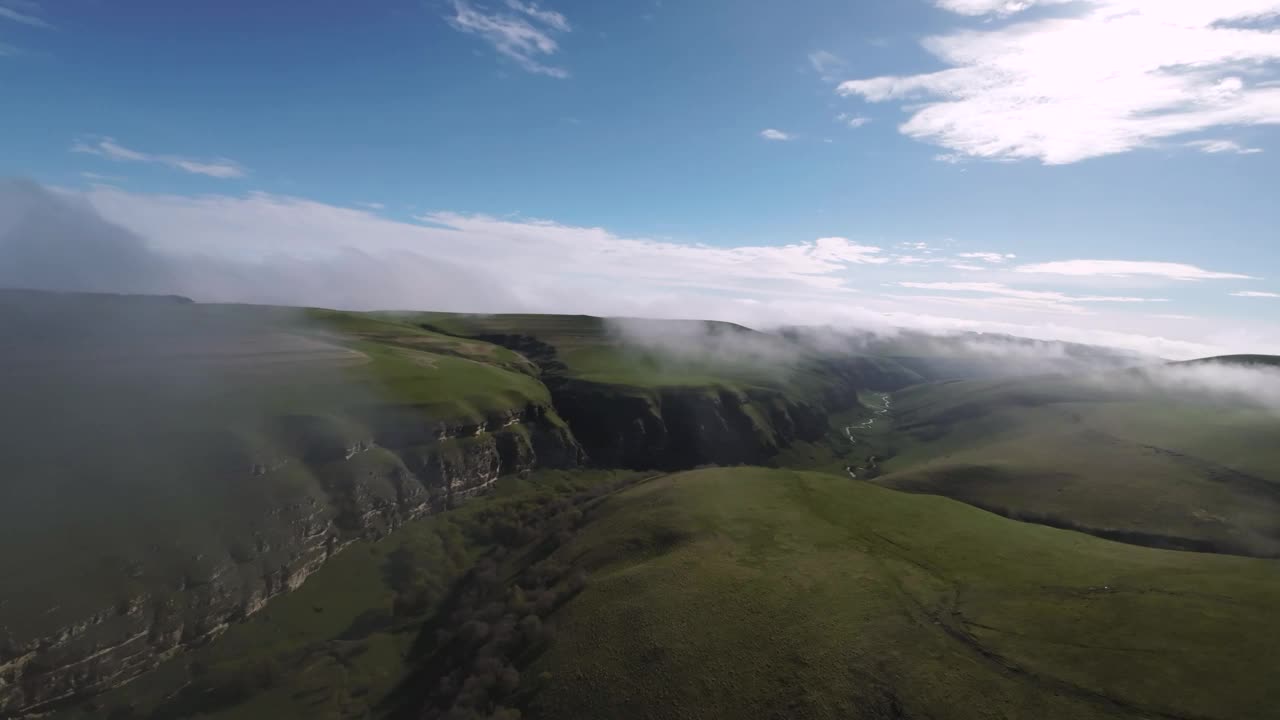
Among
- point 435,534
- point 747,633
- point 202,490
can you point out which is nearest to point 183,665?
point 202,490

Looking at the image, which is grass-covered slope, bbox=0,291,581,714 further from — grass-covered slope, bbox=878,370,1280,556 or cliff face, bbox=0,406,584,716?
grass-covered slope, bbox=878,370,1280,556

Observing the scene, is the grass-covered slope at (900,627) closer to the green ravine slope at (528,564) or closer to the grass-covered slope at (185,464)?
the green ravine slope at (528,564)

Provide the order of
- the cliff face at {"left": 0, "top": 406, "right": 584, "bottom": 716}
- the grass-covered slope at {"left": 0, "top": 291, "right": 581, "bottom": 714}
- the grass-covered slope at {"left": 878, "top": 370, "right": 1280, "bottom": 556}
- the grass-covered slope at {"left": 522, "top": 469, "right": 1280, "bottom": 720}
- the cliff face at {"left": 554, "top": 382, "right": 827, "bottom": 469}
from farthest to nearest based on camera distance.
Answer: the cliff face at {"left": 554, "top": 382, "right": 827, "bottom": 469} < the grass-covered slope at {"left": 878, "top": 370, "right": 1280, "bottom": 556} < the grass-covered slope at {"left": 0, "top": 291, "right": 581, "bottom": 714} < the cliff face at {"left": 0, "top": 406, "right": 584, "bottom": 716} < the grass-covered slope at {"left": 522, "top": 469, "right": 1280, "bottom": 720}

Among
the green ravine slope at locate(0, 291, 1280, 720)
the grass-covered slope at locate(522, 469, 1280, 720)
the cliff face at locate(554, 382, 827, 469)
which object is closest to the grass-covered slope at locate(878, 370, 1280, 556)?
the green ravine slope at locate(0, 291, 1280, 720)

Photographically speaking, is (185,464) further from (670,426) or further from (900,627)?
(670,426)

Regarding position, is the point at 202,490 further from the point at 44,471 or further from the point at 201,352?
the point at 201,352
